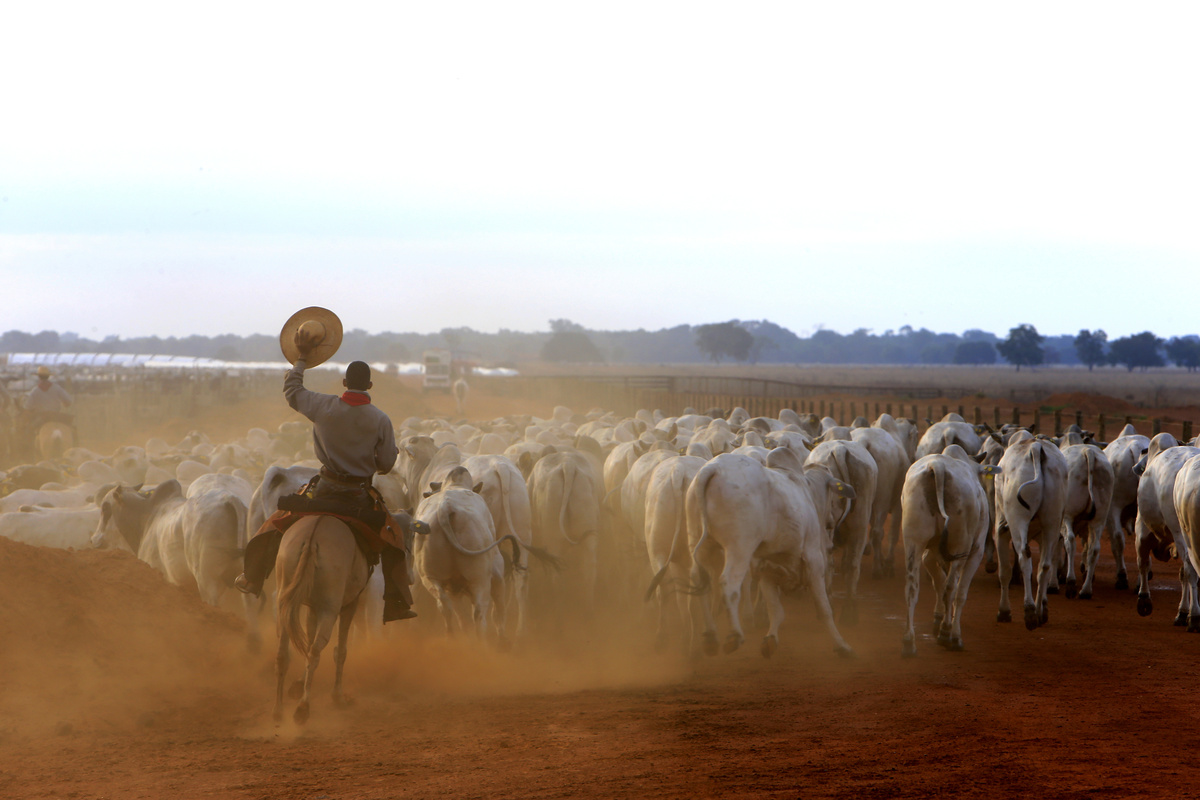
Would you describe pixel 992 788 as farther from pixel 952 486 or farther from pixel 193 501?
pixel 193 501

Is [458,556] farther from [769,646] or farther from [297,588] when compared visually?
[769,646]

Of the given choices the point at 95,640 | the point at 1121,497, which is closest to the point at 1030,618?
the point at 1121,497

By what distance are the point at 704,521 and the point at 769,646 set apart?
3.94 feet

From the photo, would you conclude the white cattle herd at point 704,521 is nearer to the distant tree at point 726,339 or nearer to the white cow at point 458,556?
the white cow at point 458,556

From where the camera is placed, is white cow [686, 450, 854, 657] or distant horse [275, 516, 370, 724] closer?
distant horse [275, 516, 370, 724]

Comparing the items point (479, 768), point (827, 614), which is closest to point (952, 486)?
point (827, 614)

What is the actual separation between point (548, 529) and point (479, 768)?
5.50m

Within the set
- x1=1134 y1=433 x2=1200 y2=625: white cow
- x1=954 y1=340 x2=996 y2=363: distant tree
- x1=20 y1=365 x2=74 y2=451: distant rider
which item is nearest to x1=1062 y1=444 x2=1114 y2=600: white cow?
x1=1134 y1=433 x2=1200 y2=625: white cow

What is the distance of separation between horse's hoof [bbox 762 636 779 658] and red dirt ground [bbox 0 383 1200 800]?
156 millimetres

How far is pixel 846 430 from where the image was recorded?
1583 cm

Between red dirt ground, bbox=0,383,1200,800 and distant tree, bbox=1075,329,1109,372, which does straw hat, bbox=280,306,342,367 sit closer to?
red dirt ground, bbox=0,383,1200,800

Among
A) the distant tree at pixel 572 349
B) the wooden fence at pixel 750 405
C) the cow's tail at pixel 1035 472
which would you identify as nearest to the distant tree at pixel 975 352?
the distant tree at pixel 572 349

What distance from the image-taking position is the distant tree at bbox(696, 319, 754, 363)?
15362 cm

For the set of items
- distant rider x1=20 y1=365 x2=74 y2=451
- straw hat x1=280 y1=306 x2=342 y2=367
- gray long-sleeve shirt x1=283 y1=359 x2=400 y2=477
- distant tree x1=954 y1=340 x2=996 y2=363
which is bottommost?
distant rider x1=20 y1=365 x2=74 y2=451
